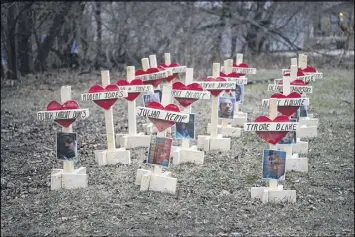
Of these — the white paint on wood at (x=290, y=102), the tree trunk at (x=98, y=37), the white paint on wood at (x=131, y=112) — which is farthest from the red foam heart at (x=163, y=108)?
the tree trunk at (x=98, y=37)

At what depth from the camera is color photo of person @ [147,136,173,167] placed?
5.30 meters

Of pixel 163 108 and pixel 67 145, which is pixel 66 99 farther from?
pixel 163 108

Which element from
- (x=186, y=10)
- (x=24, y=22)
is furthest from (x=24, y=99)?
(x=186, y=10)

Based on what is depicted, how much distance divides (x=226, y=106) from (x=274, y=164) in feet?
7.28

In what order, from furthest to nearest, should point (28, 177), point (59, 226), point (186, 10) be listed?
point (186, 10), point (28, 177), point (59, 226)

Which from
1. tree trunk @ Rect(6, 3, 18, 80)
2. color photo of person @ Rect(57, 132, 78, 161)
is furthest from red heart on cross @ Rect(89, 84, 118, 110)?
tree trunk @ Rect(6, 3, 18, 80)

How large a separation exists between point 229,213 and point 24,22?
1107cm

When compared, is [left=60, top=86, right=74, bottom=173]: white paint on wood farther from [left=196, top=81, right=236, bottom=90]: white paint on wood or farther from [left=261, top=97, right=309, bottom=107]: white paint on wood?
[left=261, top=97, right=309, bottom=107]: white paint on wood

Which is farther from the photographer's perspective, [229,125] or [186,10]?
[186,10]

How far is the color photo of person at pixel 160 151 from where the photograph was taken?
17.4 feet

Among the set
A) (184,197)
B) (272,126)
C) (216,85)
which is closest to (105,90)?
(216,85)

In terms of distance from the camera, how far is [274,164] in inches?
198

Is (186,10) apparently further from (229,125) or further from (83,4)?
(229,125)

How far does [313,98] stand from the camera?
Answer: 1072cm
